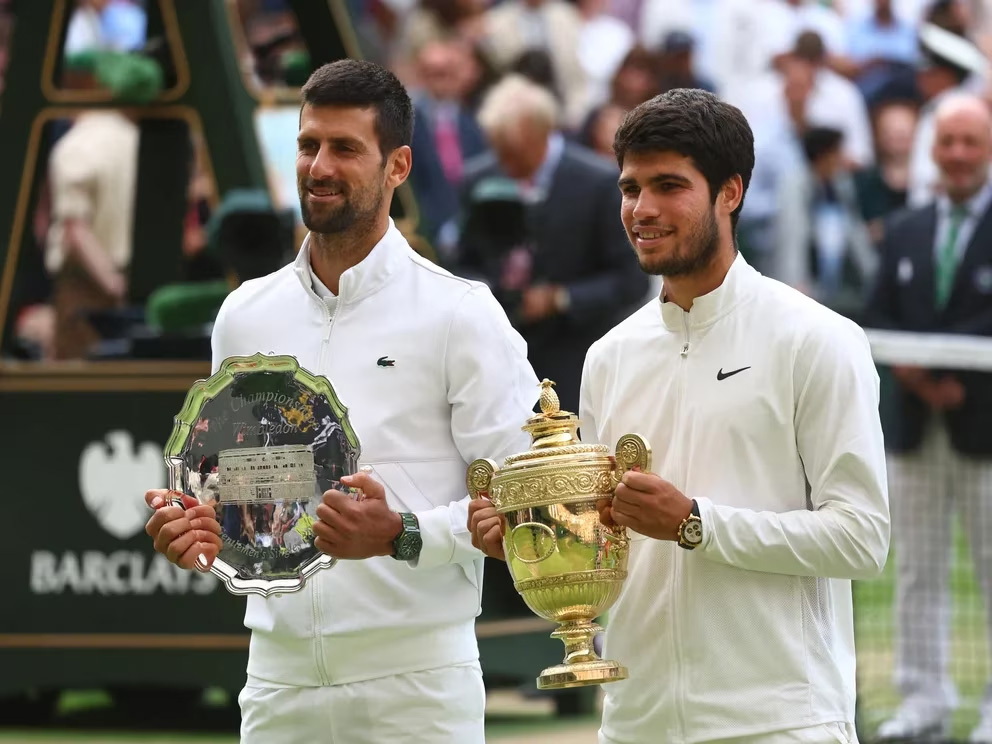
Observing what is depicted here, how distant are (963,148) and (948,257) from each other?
0.47 meters

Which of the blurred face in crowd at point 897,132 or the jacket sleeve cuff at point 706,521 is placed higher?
the blurred face in crowd at point 897,132

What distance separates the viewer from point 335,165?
14.1 feet

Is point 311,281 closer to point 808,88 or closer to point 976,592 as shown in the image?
point 976,592

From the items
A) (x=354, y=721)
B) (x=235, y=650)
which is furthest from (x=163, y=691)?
(x=354, y=721)

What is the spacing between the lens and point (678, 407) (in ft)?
13.0

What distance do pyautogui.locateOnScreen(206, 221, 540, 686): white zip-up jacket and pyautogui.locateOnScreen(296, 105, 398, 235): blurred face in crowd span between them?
0.43 feet

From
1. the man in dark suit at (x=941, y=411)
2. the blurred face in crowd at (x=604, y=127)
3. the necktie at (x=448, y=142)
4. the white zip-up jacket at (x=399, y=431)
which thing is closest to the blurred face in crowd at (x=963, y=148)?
the man in dark suit at (x=941, y=411)

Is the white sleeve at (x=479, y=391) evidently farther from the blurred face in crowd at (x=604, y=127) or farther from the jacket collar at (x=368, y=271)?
the blurred face in crowd at (x=604, y=127)

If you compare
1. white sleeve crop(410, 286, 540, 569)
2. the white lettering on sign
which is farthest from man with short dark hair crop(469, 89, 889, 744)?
the white lettering on sign

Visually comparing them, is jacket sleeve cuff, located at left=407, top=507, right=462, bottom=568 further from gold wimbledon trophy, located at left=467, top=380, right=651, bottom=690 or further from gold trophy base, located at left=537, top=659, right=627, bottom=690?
gold trophy base, located at left=537, top=659, right=627, bottom=690

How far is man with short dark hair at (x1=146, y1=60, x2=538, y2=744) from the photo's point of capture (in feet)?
14.0

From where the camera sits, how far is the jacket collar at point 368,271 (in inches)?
173

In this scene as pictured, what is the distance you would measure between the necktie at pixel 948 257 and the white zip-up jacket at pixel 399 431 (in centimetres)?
446

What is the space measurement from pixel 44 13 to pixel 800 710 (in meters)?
6.08
